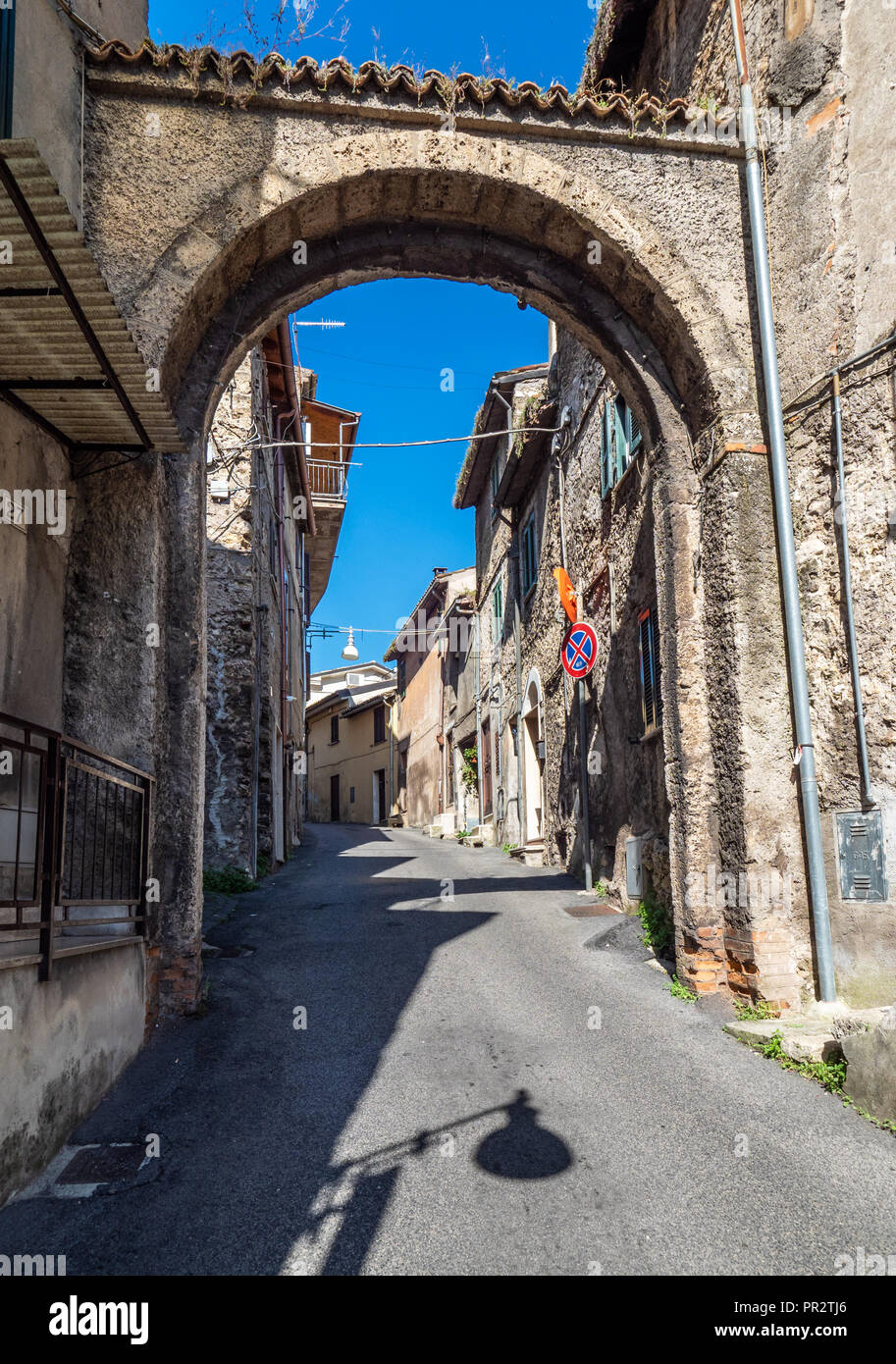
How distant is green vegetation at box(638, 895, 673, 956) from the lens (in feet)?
24.4

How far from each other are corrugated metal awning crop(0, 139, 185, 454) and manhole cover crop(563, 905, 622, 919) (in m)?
5.53

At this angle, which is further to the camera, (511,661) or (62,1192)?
(511,661)

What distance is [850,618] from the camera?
595cm

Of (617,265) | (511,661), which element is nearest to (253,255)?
(617,265)

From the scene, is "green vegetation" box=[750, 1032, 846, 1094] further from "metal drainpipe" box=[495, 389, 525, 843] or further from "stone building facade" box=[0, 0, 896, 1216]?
"metal drainpipe" box=[495, 389, 525, 843]

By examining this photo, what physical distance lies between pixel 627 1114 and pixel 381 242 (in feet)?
20.9

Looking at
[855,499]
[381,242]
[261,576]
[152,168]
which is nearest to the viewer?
[855,499]

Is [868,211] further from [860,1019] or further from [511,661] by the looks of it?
[511,661]

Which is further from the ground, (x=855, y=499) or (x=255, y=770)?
(x=855, y=499)

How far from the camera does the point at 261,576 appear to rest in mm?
13266

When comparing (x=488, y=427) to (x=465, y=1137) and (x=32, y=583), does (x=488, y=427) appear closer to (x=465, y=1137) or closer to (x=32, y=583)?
(x=32, y=583)

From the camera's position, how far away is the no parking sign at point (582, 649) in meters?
10.6

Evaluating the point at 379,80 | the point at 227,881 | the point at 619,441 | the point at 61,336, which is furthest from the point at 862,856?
the point at 227,881

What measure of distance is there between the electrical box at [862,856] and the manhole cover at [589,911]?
3.34 m
